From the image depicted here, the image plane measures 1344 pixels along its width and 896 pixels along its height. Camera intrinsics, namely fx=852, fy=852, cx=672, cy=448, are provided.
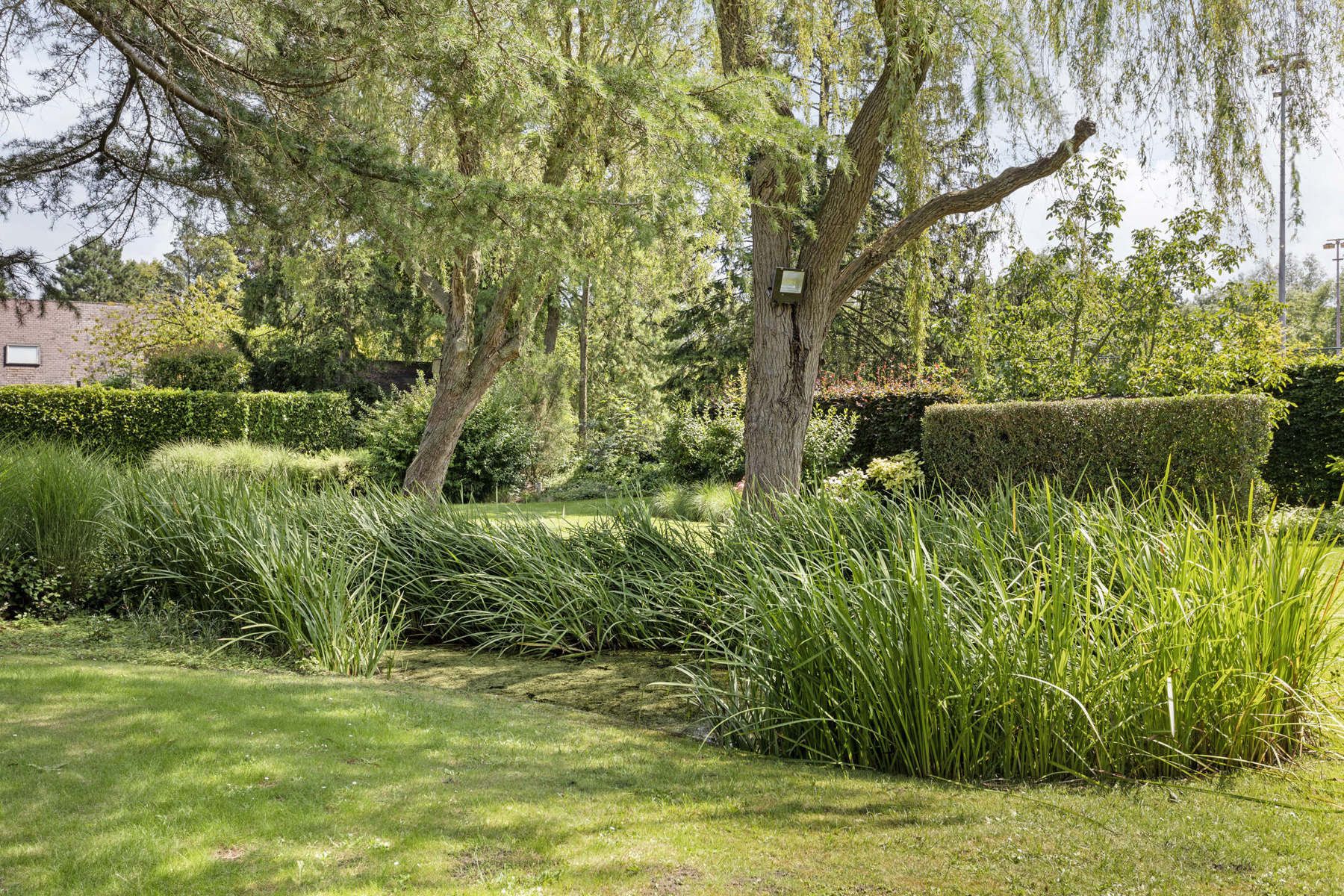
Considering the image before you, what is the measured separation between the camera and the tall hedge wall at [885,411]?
12.5m

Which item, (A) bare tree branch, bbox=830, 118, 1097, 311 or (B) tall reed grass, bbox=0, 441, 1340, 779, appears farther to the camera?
(A) bare tree branch, bbox=830, 118, 1097, 311

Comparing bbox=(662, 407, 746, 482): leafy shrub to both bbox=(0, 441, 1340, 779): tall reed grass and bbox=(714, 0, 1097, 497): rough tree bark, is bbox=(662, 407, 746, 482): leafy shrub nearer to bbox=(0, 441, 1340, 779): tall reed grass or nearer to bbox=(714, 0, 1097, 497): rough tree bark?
bbox=(714, 0, 1097, 497): rough tree bark

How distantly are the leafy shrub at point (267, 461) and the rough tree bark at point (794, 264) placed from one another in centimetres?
608

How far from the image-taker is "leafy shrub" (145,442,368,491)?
1184cm

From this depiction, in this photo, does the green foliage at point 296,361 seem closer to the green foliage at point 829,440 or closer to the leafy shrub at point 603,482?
the leafy shrub at point 603,482

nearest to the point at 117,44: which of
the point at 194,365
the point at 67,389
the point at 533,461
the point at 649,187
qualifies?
the point at 649,187

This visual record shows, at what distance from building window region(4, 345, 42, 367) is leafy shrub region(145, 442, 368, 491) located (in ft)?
63.8

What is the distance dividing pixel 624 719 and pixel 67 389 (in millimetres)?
14335

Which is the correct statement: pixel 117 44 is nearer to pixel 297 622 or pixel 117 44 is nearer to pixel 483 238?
pixel 483 238

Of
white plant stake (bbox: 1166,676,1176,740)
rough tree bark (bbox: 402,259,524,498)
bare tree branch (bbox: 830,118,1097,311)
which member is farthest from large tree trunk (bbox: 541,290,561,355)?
white plant stake (bbox: 1166,676,1176,740)

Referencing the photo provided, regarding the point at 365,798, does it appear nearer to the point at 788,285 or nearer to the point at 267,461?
the point at 788,285

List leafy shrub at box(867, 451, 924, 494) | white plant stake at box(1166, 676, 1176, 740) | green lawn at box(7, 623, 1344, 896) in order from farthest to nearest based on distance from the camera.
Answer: leafy shrub at box(867, 451, 924, 494)
white plant stake at box(1166, 676, 1176, 740)
green lawn at box(7, 623, 1344, 896)

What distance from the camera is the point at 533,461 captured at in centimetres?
1739

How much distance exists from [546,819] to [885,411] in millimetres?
10985
